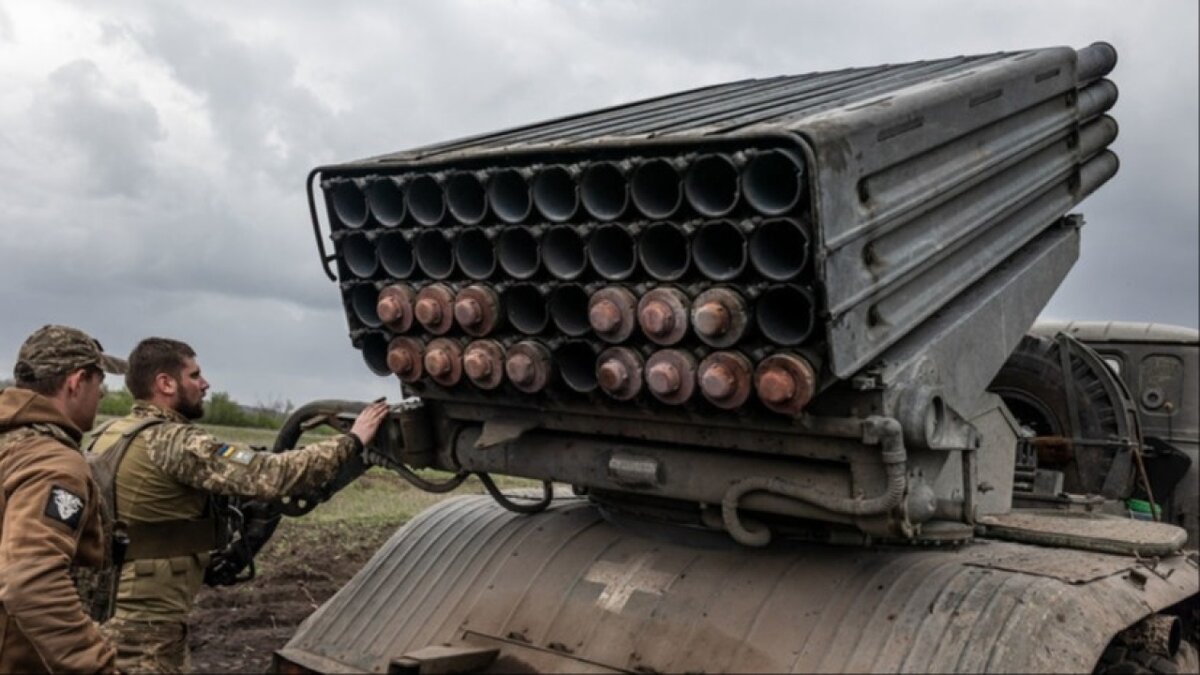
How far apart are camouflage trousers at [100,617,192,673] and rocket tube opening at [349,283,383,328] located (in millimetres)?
1373

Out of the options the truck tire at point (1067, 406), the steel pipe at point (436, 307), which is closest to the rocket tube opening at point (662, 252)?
the steel pipe at point (436, 307)

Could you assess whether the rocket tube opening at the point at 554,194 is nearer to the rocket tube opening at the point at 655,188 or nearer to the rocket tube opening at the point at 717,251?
the rocket tube opening at the point at 655,188

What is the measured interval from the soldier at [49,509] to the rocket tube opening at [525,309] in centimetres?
147

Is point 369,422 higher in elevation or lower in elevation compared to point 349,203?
lower

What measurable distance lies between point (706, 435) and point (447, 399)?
109 centimetres

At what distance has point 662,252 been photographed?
414 cm

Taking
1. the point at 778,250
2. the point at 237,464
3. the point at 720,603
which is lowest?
the point at 720,603

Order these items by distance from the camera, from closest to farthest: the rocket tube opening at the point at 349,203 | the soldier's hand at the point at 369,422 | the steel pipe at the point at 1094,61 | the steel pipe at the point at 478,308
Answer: the steel pipe at the point at 478,308, the rocket tube opening at the point at 349,203, the soldier's hand at the point at 369,422, the steel pipe at the point at 1094,61

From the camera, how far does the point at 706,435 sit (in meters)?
4.42

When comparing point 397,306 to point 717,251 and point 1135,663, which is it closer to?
point 717,251

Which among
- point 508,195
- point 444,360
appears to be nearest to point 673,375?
point 508,195

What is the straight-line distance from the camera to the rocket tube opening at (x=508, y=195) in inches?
173

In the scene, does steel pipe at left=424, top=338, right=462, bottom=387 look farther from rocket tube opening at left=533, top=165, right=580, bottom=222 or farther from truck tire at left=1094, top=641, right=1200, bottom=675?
truck tire at left=1094, top=641, right=1200, bottom=675

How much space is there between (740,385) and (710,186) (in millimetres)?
605
